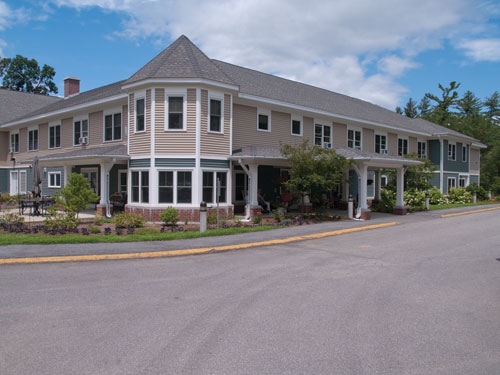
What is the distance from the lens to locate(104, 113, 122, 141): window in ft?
73.8

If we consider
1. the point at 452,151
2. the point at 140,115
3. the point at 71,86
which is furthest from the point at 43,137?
the point at 452,151

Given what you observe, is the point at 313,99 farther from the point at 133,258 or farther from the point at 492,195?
the point at 492,195

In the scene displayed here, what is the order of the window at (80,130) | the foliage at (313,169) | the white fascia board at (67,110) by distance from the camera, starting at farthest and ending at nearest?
the window at (80,130) < the white fascia board at (67,110) < the foliage at (313,169)

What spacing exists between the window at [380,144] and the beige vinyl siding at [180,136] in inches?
665

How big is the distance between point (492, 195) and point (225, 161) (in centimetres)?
3165

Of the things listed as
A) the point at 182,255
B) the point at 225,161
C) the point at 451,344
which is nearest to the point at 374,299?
the point at 451,344

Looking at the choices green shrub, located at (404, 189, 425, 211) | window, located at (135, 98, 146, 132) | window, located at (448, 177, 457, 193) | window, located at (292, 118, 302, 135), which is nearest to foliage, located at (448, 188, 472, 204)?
window, located at (448, 177, 457, 193)

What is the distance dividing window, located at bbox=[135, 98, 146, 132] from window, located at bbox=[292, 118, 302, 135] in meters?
9.03

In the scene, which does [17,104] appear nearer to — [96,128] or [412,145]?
[96,128]

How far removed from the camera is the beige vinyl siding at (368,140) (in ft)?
98.7

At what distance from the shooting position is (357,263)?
33.7 ft

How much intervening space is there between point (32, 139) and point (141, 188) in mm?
15303

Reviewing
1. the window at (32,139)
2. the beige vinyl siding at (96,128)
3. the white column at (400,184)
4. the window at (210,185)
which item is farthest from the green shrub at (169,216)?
the window at (32,139)

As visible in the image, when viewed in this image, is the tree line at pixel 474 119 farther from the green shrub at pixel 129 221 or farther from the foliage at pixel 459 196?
the green shrub at pixel 129 221
